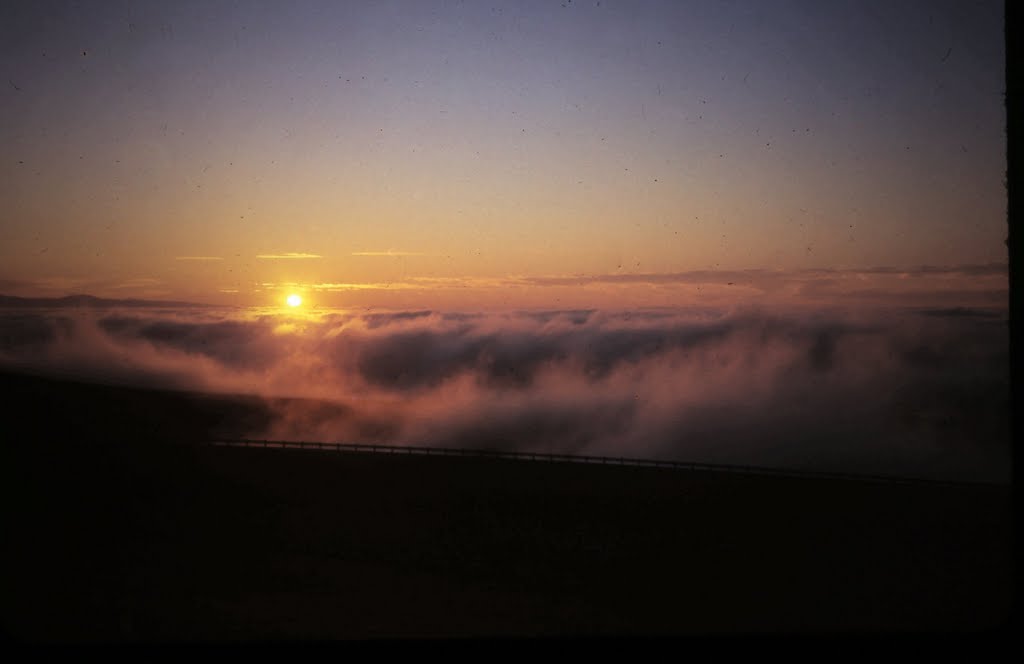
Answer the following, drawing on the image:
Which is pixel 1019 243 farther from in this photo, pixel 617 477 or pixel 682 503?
pixel 617 477

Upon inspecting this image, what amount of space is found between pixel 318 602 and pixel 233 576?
1986 mm

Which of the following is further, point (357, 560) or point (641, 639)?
point (357, 560)

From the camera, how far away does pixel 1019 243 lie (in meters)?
4.36

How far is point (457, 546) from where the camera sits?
16156 millimetres

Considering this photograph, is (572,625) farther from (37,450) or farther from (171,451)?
(37,450)

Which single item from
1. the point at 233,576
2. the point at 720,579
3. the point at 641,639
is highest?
the point at 720,579

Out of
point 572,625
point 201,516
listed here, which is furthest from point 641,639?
point 201,516

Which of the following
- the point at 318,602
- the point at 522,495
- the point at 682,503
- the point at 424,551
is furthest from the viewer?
the point at 522,495

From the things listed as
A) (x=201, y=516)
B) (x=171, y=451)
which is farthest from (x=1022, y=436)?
(x=171, y=451)

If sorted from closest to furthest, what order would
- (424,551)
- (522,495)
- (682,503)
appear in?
(424,551) < (682,503) < (522,495)

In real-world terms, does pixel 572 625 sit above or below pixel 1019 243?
below

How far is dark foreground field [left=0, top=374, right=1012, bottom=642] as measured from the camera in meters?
11.4

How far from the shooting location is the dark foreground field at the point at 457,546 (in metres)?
11.4

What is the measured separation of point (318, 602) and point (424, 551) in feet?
13.3
